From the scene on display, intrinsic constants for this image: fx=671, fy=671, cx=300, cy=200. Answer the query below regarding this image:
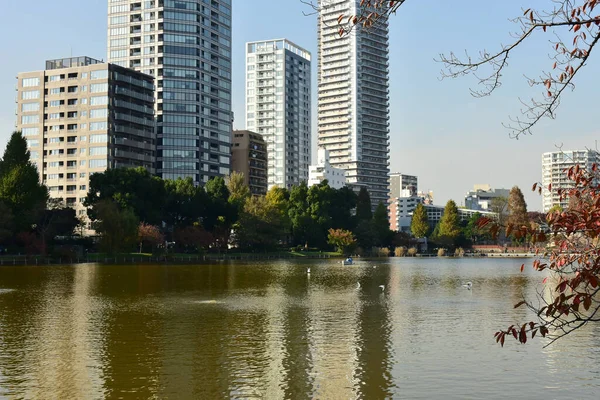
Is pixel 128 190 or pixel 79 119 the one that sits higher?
pixel 79 119

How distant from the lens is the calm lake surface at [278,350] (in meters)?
22.4

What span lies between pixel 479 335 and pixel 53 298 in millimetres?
33703

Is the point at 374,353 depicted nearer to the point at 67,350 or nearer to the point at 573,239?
the point at 67,350

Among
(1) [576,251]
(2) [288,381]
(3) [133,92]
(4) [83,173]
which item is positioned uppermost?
(3) [133,92]

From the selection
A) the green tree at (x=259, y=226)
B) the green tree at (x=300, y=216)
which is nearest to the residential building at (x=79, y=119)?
the green tree at (x=259, y=226)

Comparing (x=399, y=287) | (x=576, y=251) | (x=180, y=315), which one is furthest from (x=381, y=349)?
(x=399, y=287)

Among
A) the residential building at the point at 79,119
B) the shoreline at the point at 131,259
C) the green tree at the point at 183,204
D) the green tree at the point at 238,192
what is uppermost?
the residential building at the point at 79,119

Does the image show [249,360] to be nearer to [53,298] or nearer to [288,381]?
[288,381]

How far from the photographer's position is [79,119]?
180 metres

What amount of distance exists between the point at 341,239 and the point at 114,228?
7377cm

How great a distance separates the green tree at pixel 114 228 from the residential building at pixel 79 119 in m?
65.4

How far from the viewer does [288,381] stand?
23422 millimetres

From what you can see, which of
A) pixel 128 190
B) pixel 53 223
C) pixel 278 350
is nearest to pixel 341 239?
pixel 128 190

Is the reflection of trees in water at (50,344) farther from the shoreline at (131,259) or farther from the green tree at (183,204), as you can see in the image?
the green tree at (183,204)
